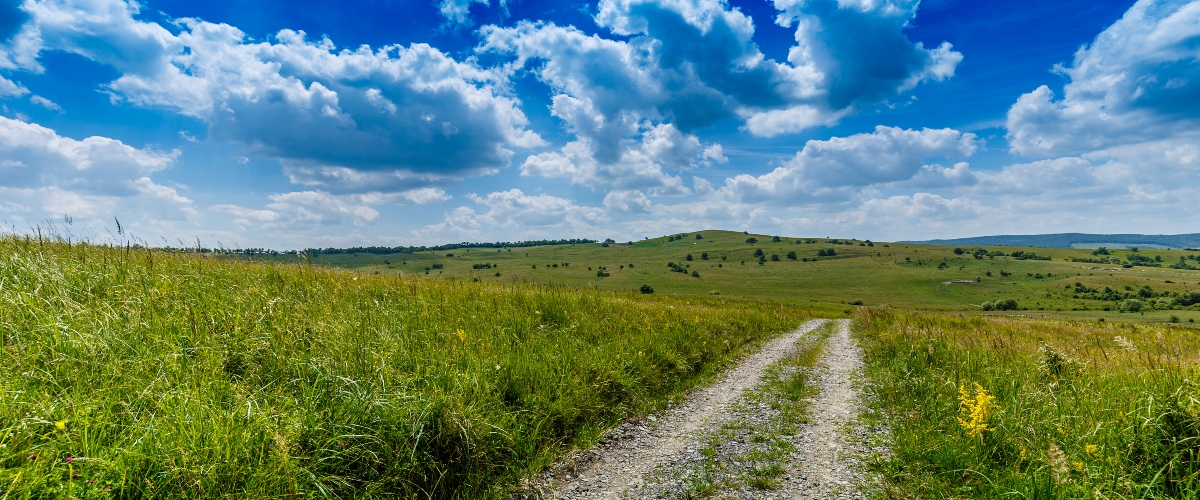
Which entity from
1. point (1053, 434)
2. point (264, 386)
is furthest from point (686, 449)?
point (264, 386)

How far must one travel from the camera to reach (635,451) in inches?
264

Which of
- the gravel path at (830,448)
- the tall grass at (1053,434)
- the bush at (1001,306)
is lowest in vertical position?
the bush at (1001,306)

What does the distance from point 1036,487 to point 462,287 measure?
1306 centimetres

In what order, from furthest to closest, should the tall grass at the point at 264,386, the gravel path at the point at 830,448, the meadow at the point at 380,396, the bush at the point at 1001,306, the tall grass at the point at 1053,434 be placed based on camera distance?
the bush at the point at 1001,306 < the gravel path at the point at 830,448 < the tall grass at the point at 1053,434 < the meadow at the point at 380,396 < the tall grass at the point at 264,386

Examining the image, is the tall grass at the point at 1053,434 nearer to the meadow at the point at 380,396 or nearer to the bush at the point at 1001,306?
the meadow at the point at 380,396

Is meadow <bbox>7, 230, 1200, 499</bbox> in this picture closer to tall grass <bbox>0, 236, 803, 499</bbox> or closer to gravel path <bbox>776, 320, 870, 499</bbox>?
tall grass <bbox>0, 236, 803, 499</bbox>

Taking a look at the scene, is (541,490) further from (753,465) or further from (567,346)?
(567,346)

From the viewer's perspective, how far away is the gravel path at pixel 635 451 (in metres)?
5.58

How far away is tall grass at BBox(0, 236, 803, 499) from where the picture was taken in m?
3.57

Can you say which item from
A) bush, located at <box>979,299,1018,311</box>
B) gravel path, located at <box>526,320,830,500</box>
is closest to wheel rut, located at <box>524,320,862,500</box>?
gravel path, located at <box>526,320,830,500</box>

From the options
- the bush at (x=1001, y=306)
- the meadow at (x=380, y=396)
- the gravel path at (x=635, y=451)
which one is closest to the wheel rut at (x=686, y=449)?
the gravel path at (x=635, y=451)

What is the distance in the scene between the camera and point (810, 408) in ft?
28.9

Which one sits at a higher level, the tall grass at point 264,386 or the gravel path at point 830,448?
the tall grass at point 264,386

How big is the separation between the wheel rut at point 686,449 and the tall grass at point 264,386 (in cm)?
42
